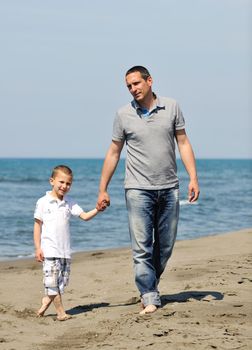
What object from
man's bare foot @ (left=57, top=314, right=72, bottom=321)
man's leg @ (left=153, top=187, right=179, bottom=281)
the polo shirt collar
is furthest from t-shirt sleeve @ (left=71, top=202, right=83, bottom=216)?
the polo shirt collar

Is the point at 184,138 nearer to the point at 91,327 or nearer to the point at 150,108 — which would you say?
the point at 150,108

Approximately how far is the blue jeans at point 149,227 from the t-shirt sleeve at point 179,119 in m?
0.52

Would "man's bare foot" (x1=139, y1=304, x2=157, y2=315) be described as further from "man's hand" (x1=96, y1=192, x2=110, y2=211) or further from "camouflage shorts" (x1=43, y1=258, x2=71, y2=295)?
"man's hand" (x1=96, y1=192, x2=110, y2=211)

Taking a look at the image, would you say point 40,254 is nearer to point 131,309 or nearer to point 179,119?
point 131,309

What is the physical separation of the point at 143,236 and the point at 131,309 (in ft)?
2.26

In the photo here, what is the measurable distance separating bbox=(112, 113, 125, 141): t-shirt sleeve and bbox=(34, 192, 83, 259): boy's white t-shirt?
0.72 metres

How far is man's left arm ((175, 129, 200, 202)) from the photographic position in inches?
266

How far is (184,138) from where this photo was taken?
270 inches

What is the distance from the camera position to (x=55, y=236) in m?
6.87

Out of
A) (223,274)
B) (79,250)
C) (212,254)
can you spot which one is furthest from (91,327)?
(79,250)

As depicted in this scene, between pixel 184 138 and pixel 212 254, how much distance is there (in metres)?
4.55

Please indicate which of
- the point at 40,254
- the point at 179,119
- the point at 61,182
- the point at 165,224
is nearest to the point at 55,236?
the point at 40,254

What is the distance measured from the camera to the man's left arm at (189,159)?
22.1ft

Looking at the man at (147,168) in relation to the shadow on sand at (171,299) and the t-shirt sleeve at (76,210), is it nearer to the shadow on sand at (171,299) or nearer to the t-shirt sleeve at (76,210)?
the t-shirt sleeve at (76,210)
